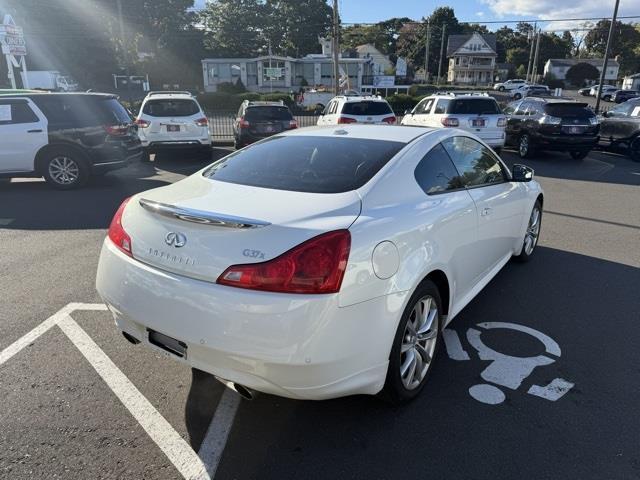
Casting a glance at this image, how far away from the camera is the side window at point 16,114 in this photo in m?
8.94

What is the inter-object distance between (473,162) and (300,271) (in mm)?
2319

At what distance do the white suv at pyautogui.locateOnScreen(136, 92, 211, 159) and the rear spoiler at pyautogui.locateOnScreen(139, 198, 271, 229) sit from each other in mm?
10028

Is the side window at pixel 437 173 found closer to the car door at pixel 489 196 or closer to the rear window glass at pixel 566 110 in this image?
the car door at pixel 489 196

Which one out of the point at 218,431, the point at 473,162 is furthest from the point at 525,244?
the point at 218,431

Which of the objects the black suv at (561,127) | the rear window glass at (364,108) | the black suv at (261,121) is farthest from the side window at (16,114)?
the black suv at (561,127)

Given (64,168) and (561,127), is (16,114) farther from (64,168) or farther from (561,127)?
(561,127)

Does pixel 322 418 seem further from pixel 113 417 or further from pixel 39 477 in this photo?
pixel 39 477

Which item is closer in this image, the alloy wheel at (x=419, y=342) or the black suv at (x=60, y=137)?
the alloy wheel at (x=419, y=342)

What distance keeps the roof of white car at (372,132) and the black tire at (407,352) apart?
1.12 meters

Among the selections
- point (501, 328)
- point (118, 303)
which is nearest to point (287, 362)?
point (118, 303)

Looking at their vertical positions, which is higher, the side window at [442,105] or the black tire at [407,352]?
the side window at [442,105]

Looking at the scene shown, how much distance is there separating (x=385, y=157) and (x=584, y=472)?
2029 millimetres

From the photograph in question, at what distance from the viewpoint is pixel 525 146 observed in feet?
46.5

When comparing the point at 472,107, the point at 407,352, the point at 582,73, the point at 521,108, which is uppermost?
the point at 582,73
